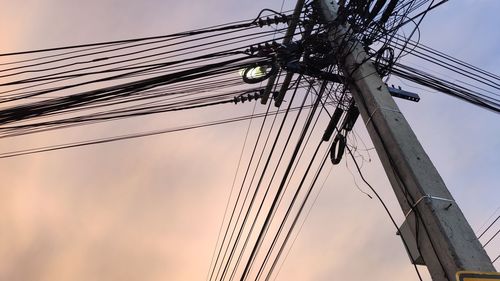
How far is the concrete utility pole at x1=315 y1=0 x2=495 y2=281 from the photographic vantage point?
3451 millimetres

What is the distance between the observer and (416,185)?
3936 millimetres

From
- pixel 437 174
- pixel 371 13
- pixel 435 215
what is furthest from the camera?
pixel 371 13

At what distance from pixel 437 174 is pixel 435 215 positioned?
58 centimetres

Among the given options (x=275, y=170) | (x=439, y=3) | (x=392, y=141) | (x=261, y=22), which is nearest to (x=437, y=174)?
(x=392, y=141)

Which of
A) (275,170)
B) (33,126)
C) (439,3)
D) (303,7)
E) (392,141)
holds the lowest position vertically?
(392,141)

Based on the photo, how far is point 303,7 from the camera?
21.4 ft

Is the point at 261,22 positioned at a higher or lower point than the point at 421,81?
higher

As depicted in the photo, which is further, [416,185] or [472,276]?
[416,185]

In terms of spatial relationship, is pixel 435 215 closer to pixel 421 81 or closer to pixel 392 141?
pixel 392 141

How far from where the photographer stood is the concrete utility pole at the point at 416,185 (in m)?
3.45

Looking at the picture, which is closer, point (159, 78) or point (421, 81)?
point (159, 78)

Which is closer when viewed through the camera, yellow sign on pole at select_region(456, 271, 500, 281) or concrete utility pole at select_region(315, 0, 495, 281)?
yellow sign on pole at select_region(456, 271, 500, 281)

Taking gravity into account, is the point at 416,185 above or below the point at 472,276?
above

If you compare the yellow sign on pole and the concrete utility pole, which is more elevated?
the concrete utility pole
